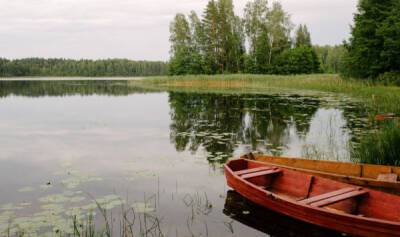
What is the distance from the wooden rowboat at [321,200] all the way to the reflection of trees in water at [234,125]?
2496mm

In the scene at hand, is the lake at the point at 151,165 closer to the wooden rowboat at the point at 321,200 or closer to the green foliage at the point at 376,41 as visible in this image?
the wooden rowboat at the point at 321,200

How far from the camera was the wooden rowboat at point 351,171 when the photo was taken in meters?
5.55

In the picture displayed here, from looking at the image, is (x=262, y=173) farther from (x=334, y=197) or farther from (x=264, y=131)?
(x=264, y=131)

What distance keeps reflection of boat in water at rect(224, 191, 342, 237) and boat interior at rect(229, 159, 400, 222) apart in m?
0.34

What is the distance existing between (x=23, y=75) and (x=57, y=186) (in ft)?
404

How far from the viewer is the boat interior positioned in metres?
5.15

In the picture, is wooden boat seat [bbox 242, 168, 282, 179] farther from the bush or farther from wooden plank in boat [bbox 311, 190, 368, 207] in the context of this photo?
the bush

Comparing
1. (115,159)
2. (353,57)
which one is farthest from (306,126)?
(353,57)

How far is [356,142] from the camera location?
10148 millimetres

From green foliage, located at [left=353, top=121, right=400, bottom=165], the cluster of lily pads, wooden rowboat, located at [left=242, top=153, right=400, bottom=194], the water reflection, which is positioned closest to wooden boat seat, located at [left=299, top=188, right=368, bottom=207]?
wooden rowboat, located at [left=242, top=153, right=400, bottom=194]

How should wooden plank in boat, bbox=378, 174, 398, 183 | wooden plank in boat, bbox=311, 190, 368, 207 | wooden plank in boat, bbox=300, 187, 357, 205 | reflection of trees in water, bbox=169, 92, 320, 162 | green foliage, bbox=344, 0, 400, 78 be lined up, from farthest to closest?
green foliage, bbox=344, 0, 400, 78 → reflection of trees in water, bbox=169, 92, 320, 162 → wooden plank in boat, bbox=378, 174, 398, 183 → wooden plank in boat, bbox=300, 187, 357, 205 → wooden plank in boat, bbox=311, 190, 368, 207

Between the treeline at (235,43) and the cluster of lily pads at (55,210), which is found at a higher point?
the treeline at (235,43)

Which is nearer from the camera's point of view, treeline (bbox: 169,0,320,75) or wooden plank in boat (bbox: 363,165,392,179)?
wooden plank in boat (bbox: 363,165,392,179)

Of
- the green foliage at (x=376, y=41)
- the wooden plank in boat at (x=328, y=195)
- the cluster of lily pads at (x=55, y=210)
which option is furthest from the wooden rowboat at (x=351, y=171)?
the green foliage at (x=376, y=41)
